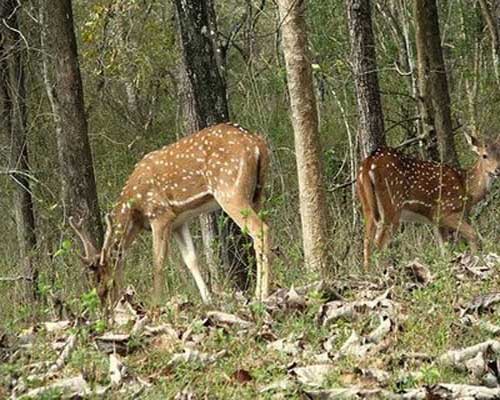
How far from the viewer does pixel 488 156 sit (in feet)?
45.9

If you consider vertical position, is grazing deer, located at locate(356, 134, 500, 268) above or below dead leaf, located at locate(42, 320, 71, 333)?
above

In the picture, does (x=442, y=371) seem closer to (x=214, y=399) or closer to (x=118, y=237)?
(x=214, y=399)

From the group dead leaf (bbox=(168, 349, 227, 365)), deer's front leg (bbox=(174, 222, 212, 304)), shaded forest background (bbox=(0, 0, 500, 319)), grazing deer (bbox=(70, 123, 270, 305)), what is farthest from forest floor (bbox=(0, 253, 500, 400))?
shaded forest background (bbox=(0, 0, 500, 319))

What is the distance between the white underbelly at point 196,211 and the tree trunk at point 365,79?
2873 mm

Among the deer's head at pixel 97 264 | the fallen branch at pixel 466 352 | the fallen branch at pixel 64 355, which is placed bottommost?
the fallen branch at pixel 466 352

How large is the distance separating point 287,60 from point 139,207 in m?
2.91

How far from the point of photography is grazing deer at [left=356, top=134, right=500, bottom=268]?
1269cm

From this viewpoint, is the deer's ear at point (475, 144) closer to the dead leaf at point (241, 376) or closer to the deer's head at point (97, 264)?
the deer's head at point (97, 264)

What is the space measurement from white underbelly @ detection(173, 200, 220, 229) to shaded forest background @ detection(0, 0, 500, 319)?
1.66 m

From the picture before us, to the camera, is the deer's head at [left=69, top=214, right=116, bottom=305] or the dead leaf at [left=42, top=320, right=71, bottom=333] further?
the deer's head at [left=69, top=214, right=116, bottom=305]

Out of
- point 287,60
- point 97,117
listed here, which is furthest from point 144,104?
point 287,60

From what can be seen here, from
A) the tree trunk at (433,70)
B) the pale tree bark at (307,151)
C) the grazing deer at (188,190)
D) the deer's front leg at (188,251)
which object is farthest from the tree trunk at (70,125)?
the tree trunk at (433,70)

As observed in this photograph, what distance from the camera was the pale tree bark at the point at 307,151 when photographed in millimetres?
9320

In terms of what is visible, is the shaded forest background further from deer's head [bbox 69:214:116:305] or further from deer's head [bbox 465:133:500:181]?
deer's head [bbox 69:214:116:305]
